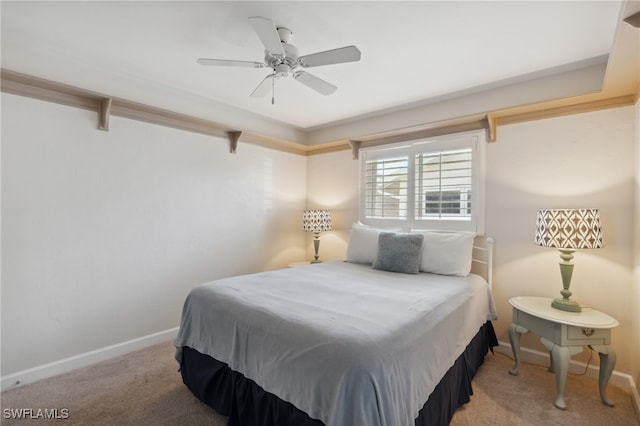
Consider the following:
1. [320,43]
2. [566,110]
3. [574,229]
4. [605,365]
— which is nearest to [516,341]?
[605,365]

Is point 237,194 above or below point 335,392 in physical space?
above

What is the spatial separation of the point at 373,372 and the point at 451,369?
2.98 ft

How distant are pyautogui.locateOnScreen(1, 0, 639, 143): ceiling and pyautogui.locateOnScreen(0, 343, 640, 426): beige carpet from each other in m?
2.21

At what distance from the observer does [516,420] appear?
1830mm

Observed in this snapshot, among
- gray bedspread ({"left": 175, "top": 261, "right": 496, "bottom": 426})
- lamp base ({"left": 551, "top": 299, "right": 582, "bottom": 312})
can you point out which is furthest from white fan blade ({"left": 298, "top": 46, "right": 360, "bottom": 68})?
lamp base ({"left": 551, "top": 299, "right": 582, "bottom": 312})

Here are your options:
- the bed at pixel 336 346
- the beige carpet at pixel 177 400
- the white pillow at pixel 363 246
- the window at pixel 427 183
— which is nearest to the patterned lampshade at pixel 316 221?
the window at pixel 427 183

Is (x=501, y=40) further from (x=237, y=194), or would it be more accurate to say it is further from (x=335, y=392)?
(x=237, y=194)

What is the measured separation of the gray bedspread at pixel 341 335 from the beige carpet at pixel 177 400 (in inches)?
14.8

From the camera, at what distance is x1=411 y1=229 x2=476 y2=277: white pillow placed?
264 centimetres

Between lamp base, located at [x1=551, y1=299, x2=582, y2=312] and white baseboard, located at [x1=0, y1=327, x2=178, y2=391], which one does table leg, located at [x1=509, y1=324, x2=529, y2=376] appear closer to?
lamp base, located at [x1=551, y1=299, x2=582, y2=312]

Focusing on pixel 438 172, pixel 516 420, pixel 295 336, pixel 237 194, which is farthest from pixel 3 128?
pixel 516 420

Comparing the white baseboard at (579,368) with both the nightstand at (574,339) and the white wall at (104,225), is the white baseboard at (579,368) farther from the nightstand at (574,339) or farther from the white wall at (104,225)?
the white wall at (104,225)

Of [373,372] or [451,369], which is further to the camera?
[451,369]

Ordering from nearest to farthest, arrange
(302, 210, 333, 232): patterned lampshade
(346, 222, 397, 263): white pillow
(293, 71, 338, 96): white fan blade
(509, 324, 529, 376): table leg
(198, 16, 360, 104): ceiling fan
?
(198, 16, 360, 104): ceiling fan < (293, 71, 338, 96): white fan blade < (509, 324, 529, 376): table leg < (346, 222, 397, 263): white pillow < (302, 210, 333, 232): patterned lampshade
